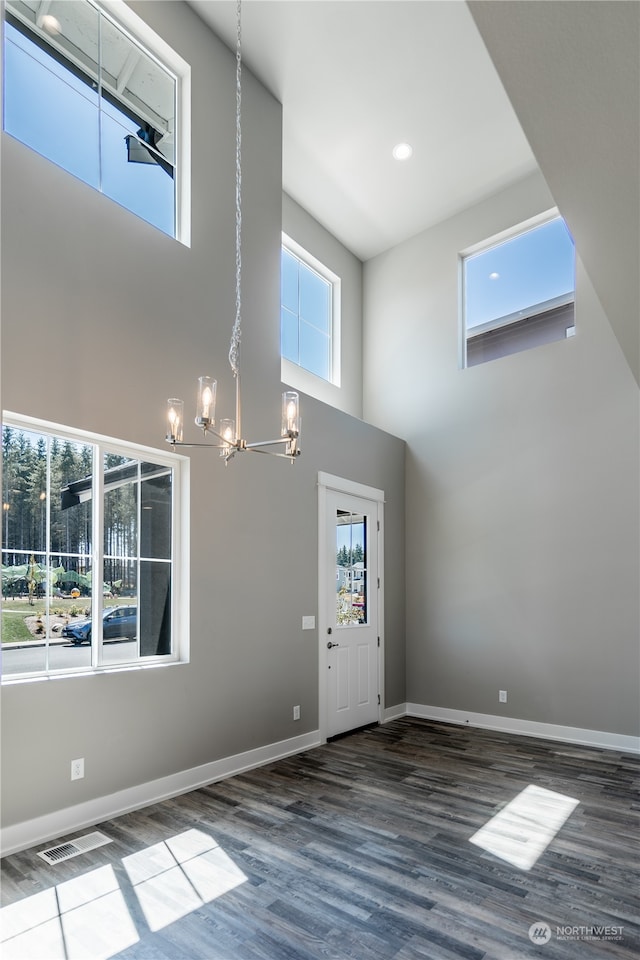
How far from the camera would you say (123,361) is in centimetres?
380

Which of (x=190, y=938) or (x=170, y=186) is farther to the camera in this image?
(x=170, y=186)

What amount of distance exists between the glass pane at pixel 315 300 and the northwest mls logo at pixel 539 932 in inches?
213

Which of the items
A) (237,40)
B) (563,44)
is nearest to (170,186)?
(237,40)

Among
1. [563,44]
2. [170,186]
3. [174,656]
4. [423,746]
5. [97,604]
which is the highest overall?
[170,186]

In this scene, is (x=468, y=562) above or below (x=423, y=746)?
above

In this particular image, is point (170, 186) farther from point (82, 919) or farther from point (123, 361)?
point (82, 919)

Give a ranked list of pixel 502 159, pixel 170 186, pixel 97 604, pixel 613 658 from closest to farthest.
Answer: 1. pixel 97 604
2. pixel 170 186
3. pixel 613 658
4. pixel 502 159

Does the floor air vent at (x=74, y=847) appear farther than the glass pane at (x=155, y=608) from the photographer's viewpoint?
No

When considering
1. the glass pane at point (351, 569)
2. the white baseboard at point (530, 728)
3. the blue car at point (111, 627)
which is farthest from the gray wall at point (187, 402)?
the white baseboard at point (530, 728)

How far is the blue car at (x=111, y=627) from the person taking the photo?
3.51 m

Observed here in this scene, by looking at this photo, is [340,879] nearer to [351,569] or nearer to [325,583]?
[325,583]

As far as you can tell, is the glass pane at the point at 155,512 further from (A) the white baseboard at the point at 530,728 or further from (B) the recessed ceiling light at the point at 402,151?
(B) the recessed ceiling light at the point at 402,151

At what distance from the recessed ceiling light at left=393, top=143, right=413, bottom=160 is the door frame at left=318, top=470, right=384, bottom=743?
3120 mm

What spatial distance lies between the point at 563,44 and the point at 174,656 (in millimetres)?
3814
